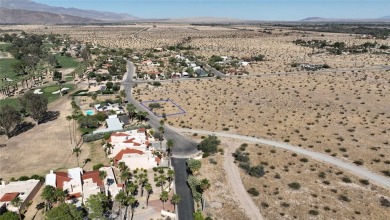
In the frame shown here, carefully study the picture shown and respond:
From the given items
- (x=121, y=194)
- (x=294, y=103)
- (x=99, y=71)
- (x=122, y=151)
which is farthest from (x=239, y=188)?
(x=99, y=71)

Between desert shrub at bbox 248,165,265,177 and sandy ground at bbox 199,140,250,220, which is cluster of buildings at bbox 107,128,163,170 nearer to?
sandy ground at bbox 199,140,250,220

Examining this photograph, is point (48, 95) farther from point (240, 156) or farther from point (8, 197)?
point (240, 156)

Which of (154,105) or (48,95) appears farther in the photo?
(48,95)

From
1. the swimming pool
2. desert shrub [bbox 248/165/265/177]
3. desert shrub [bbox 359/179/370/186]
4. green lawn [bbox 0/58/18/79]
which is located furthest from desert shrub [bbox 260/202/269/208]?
green lawn [bbox 0/58/18/79]

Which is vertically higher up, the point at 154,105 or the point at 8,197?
the point at 154,105

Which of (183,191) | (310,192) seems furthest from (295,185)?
(183,191)

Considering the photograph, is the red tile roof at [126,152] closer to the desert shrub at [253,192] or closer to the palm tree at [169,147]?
the palm tree at [169,147]

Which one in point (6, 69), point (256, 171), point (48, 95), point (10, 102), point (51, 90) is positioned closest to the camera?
point (256, 171)

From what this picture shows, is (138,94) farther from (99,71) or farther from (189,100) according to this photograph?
(99,71)
